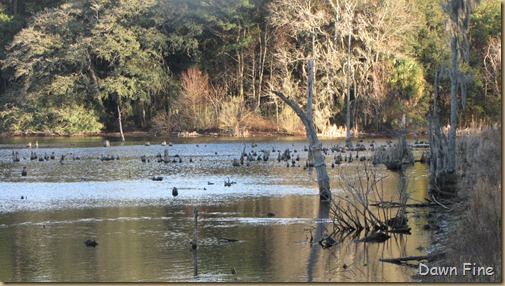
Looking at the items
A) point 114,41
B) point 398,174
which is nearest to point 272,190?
point 398,174

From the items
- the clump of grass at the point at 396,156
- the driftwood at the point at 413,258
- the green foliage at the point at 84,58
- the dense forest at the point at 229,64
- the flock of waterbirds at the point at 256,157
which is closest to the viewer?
the driftwood at the point at 413,258

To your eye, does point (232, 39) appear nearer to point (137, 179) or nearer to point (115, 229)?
point (137, 179)

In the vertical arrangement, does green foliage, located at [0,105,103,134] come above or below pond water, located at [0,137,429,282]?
above

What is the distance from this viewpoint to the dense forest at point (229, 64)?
59156 millimetres

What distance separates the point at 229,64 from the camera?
6981 cm

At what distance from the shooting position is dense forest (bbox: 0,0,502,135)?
59.2 metres

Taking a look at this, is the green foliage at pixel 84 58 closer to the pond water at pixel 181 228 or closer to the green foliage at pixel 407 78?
the green foliage at pixel 407 78

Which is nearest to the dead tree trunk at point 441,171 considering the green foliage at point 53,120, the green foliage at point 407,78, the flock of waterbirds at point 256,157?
the flock of waterbirds at point 256,157

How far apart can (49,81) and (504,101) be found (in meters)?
55.7

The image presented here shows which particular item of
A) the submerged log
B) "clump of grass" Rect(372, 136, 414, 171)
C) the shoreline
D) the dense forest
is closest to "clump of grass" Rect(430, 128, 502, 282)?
the submerged log

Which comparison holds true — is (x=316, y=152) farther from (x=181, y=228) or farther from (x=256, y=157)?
(x=256, y=157)

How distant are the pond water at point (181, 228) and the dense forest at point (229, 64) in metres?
25.5

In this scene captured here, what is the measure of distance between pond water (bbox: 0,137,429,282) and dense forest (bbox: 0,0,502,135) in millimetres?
25499

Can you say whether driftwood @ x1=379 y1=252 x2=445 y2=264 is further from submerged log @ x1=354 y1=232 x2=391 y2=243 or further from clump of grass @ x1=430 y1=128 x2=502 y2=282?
submerged log @ x1=354 y1=232 x2=391 y2=243
